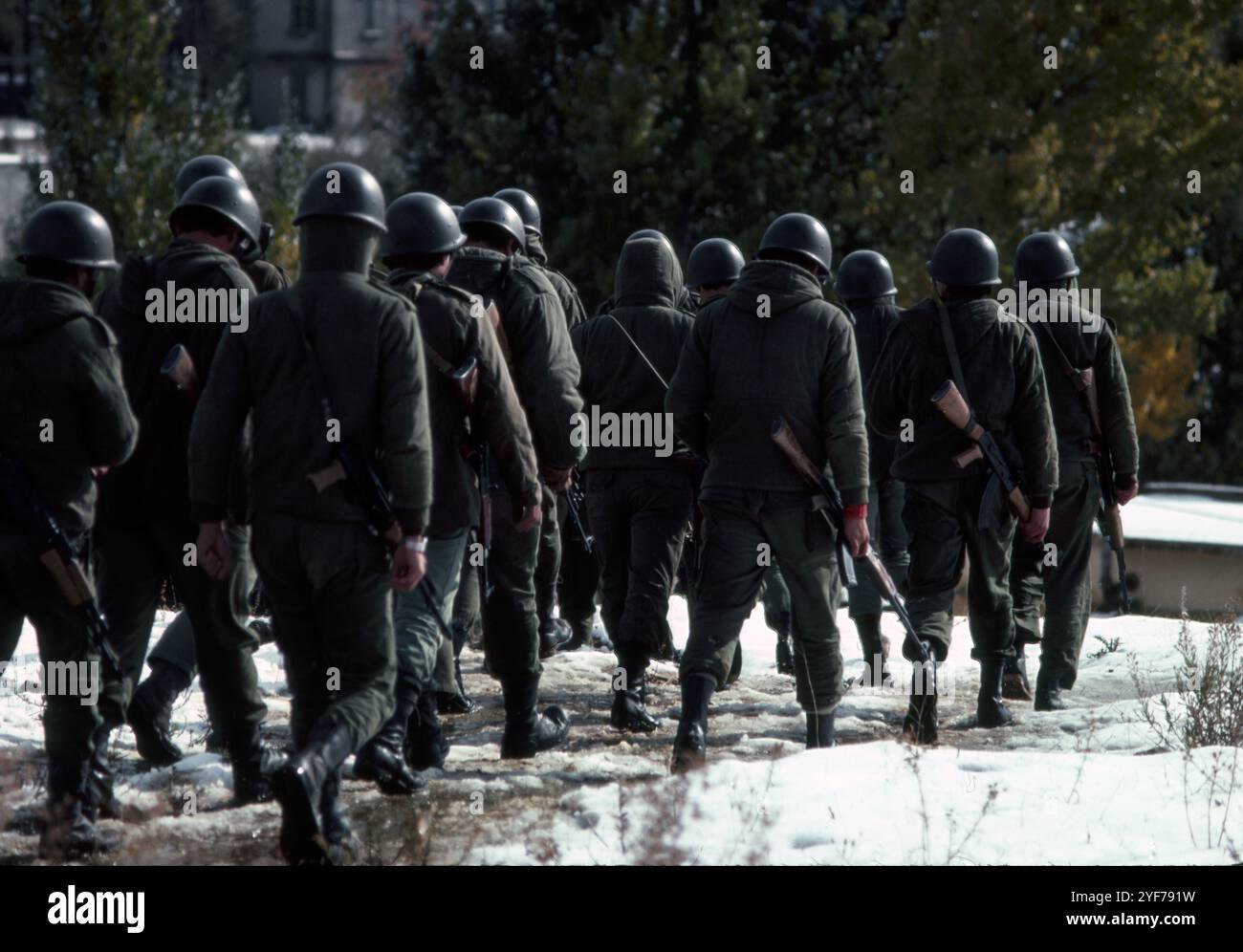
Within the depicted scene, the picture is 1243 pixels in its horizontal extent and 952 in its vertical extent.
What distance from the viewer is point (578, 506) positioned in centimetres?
948

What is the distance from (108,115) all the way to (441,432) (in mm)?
17099

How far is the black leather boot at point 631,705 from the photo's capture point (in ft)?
25.0

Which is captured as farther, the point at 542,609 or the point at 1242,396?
the point at 1242,396

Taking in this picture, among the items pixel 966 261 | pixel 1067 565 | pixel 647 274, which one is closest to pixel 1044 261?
pixel 966 261

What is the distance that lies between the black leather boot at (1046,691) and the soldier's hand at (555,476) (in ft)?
8.62

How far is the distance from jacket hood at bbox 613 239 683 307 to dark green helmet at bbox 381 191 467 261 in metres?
1.81

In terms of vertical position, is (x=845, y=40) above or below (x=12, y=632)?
above

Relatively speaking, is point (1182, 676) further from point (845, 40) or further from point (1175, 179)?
point (845, 40)

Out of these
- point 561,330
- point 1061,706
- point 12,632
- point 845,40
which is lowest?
point 1061,706

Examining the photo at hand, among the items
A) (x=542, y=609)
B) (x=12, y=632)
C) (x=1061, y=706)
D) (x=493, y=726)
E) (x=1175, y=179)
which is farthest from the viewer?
(x=1175, y=179)
